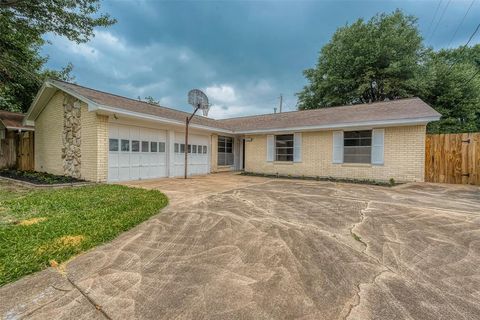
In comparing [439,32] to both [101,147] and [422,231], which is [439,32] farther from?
[101,147]

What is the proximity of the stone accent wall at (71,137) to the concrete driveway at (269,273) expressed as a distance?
6.89 meters

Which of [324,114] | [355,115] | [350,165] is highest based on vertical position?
[324,114]

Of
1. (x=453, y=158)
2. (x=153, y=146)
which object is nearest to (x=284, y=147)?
(x=153, y=146)

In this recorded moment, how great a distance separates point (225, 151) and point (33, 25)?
459 inches

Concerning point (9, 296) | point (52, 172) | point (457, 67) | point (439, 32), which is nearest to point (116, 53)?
point (52, 172)

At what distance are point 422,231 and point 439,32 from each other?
1644 centimetres

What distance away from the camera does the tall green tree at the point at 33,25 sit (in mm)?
9867

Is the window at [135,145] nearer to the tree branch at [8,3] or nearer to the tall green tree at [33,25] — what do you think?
the tall green tree at [33,25]

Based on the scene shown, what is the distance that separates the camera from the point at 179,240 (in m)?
3.29

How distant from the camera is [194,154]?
12617mm

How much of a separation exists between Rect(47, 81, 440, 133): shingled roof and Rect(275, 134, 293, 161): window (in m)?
0.73

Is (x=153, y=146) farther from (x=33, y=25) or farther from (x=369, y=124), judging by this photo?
(x=369, y=124)

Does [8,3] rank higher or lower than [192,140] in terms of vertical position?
higher

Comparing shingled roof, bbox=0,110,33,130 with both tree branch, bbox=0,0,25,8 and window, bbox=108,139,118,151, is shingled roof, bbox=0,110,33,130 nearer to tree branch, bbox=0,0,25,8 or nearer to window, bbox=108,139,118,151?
tree branch, bbox=0,0,25,8
